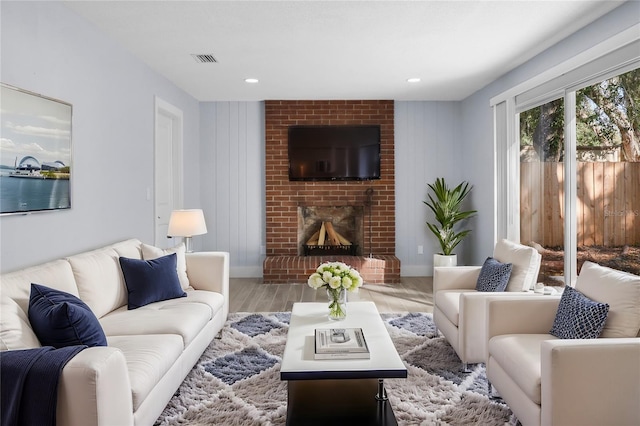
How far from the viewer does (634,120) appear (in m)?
3.15

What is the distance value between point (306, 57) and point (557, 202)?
265 centimetres

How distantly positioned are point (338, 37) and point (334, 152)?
2.81 metres

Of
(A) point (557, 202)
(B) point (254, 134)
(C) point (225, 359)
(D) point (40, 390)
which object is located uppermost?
(B) point (254, 134)

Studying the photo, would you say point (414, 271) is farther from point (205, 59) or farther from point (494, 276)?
point (205, 59)

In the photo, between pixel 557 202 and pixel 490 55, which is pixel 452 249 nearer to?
pixel 557 202

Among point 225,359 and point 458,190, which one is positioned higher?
point 458,190

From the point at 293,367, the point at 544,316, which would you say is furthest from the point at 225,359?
the point at 544,316

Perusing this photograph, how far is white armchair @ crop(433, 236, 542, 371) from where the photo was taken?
3082 millimetres

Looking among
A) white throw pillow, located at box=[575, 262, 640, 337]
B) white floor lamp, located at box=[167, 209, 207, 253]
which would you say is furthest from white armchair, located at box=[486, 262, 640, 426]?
white floor lamp, located at box=[167, 209, 207, 253]

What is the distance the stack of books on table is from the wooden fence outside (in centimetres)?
217

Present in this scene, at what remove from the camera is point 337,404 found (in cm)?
231

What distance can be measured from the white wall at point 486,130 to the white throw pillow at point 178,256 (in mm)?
Answer: 3544

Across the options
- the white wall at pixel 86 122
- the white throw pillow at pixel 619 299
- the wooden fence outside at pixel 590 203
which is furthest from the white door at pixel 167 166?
the white throw pillow at pixel 619 299

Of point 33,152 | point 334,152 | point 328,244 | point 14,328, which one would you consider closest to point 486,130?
point 334,152
